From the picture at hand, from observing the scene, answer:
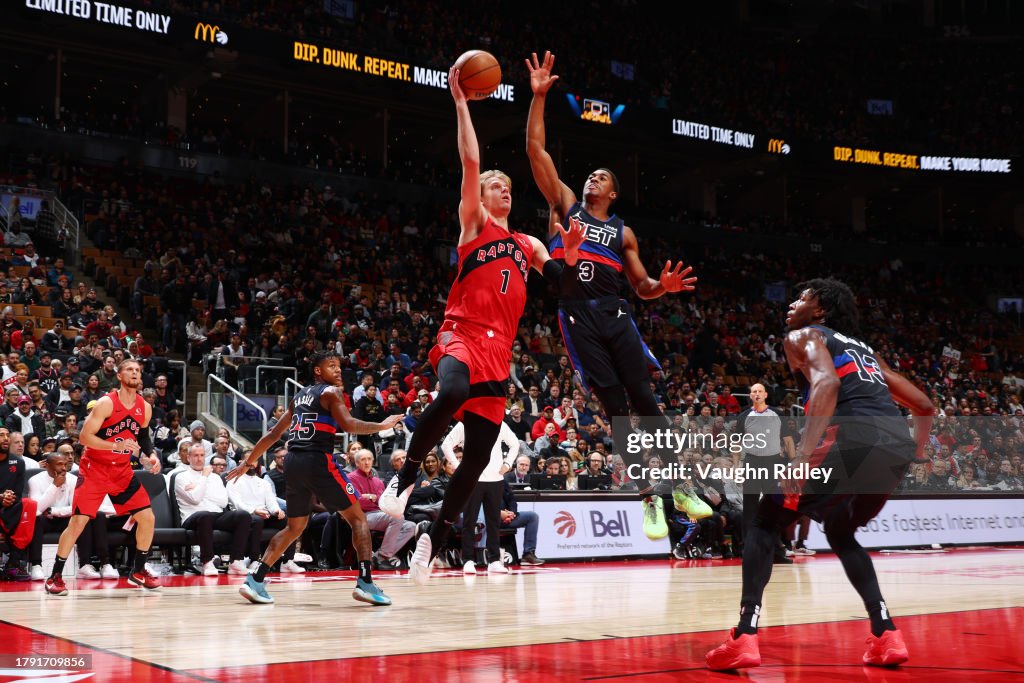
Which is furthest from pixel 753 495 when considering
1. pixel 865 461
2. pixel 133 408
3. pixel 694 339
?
pixel 694 339

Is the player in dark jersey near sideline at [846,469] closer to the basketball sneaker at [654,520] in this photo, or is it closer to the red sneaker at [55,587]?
the basketball sneaker at [654,520]

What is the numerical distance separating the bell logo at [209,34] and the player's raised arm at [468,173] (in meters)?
19.5

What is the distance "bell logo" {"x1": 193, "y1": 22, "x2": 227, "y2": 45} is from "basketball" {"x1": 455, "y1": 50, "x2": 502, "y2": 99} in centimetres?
1938

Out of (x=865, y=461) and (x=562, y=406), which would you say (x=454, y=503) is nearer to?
(x=865, y=461)

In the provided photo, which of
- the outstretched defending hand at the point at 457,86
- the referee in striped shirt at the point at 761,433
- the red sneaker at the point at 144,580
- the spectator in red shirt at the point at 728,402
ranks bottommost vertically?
the red sneaker at the point at 144,580

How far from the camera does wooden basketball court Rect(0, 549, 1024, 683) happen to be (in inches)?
206

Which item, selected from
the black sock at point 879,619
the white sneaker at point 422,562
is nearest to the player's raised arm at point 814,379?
the black sock at point 879,619

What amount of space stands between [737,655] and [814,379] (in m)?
1.49

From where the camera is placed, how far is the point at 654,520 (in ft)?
22.7

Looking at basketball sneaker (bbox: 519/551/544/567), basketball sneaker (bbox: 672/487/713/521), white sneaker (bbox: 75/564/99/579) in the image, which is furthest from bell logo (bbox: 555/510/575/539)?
basketball sneaker (bbox: 672/487/713/521)

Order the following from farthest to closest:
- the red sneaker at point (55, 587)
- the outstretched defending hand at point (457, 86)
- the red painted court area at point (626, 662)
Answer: the red sneaker at point (55, 587), the outstretched defending hand at point (457, 86), the red painted court area at point (626, 662)

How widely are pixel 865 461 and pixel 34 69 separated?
88.8 ft

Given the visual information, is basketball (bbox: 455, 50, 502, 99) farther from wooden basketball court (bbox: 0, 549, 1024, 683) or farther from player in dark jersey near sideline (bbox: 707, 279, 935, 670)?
wooden basketball court (bbox: 0, 549, 1024, 683)

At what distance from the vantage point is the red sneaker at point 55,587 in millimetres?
8953
